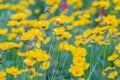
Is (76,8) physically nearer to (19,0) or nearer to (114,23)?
(19,0)

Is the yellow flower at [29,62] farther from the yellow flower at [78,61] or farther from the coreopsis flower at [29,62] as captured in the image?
the yellow flower at [78,61]

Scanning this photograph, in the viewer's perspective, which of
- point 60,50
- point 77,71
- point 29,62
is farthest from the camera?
point 60,50

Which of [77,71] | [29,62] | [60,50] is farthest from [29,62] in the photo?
[60,50]

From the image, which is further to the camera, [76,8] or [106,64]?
[76,8]

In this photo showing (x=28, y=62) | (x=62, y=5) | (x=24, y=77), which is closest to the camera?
(x=28, y=62)

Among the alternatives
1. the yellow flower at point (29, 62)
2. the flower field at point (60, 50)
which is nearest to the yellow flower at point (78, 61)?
the flower field at point (60, 50)

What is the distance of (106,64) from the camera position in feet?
12.4

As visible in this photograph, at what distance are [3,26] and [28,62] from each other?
7.19ft

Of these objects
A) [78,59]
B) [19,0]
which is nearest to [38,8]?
[19,0]

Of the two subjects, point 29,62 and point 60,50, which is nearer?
point 29,62

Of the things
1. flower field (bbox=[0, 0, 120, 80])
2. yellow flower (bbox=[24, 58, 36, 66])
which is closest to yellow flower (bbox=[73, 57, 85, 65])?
flower field (bbox=[0, 0, 120, 80])

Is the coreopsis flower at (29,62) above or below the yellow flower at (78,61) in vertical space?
above

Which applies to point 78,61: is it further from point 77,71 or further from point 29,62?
point 29,62

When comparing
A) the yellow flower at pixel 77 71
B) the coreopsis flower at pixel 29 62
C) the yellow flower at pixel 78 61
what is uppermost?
the coreopsis flower at pixel 29 62
